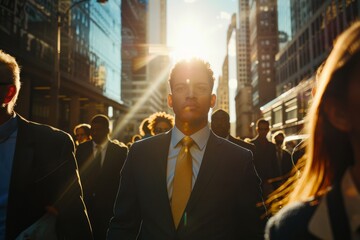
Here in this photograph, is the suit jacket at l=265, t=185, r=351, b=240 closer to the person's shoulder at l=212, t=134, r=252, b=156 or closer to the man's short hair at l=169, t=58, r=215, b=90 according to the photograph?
the person's shoulder at l=212, t=134, r=252, b=156

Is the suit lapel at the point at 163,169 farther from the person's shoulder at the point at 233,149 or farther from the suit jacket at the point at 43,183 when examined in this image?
the suit jacket at the point at 43,183

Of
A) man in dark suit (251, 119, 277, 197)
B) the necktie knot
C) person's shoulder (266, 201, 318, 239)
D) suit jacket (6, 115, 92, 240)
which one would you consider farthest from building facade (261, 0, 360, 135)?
person's shoulder (266, 201, 318, 239)

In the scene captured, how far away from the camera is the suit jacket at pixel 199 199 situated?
2.75 m

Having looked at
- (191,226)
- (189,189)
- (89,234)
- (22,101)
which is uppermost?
(22,101)

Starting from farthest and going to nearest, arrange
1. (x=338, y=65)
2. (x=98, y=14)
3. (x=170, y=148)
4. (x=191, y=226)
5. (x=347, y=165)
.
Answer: (x=98, y=14), (x=170, y=148), (x=191, y=226), (x=347, y=165), (x=338, y=65)

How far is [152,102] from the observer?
174m

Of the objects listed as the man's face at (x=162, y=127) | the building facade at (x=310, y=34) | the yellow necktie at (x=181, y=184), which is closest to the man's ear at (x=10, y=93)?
the yellow necktie at (x=181, y=184)

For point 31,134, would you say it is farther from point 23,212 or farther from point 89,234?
point 89,234

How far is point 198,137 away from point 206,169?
316 mm

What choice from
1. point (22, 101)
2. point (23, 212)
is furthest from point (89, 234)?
point (22, 101)

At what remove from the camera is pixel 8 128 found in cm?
319

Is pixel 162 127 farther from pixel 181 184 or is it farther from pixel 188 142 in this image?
pixel 181 184

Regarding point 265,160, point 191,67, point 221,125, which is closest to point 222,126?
point 221,125

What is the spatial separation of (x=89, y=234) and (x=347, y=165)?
2602 mm
